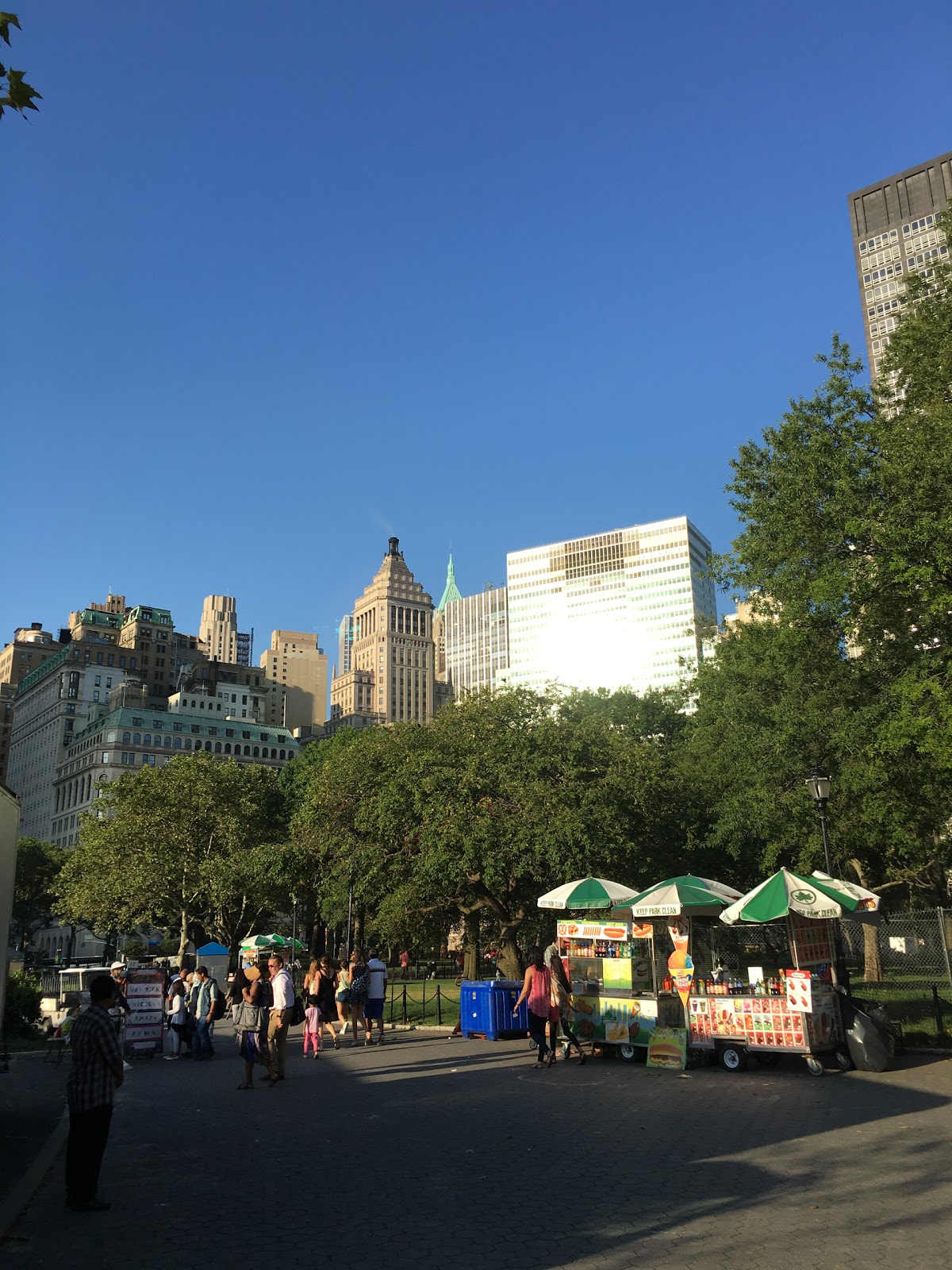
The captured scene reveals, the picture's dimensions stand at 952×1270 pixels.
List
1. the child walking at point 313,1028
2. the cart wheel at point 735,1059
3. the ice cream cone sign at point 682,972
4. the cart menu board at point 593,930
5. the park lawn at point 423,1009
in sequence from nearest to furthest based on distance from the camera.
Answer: the cart wheel at point 735,1059, the ice cream cone sign at point 682,972, the cart menu board at point 593,930, the child walking at point 313,1028, the park lawn at point 423,1009

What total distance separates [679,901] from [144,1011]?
1220 centimetres

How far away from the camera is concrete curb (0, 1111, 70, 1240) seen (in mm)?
7465

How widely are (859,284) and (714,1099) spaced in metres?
150

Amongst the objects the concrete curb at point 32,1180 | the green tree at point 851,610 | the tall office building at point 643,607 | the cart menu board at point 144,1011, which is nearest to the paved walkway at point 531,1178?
the concrete curb at point 32,1180

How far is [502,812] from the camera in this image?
2625 cm

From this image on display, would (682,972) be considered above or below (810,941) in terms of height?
below

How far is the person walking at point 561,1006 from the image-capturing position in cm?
1728

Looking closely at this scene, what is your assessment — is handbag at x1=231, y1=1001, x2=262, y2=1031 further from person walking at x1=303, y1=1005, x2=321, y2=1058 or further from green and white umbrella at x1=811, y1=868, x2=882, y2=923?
green and white umbrella at x1=811, y1=868, x2=882, y2=923

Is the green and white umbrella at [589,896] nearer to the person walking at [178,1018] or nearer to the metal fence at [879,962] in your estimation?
the metal fence at [879,962]

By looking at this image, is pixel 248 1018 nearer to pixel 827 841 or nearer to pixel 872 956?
pixel 827 841

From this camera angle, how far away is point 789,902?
16.5 metres

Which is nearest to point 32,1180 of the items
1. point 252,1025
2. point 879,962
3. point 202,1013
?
point 252,1025

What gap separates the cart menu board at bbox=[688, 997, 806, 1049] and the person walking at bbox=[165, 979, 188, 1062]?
36.4 feet

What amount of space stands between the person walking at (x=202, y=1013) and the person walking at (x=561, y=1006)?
25.0 ft
